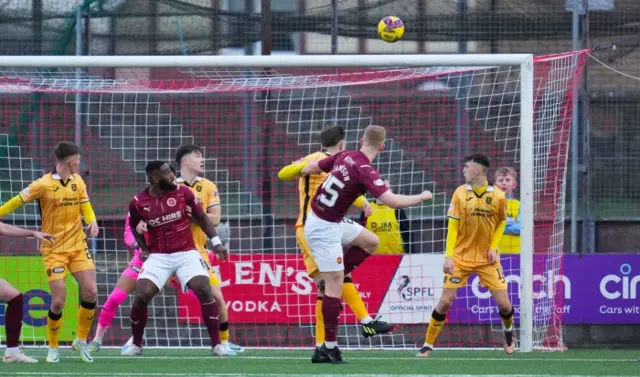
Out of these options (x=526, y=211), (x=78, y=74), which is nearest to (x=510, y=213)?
(x=526, y=211)

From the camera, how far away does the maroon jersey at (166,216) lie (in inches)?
423

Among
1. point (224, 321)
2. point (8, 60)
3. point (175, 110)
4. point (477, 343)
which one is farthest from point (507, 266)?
point (8, 60)

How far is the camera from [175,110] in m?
15.1

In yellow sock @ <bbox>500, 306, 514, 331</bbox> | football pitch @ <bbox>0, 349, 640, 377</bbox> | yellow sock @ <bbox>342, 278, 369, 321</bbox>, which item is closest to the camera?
football pitch @ <bbox>0, 349, 640, 377</bbox>

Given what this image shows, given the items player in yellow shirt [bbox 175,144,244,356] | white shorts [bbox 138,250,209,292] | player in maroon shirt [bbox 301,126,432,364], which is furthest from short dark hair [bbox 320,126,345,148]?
white shorts [bbox 138,250,209,292]

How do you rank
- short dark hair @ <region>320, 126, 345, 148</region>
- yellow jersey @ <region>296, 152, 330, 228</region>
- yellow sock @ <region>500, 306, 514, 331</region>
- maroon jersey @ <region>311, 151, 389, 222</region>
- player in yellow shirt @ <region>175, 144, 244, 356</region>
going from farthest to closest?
player in yellow shirt @ <region>175, 144, 244, 356</region> < yellow sock @ <region>500, 306, 514, 331</region> < yellow jersey @ <region>296, 152, 330, 228</region> < short dark hair @ <region>320, 126, 345, 148</region> < maroon jersey @ <region>311, 151, 389, 222</region>

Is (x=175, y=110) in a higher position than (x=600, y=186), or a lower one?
higher

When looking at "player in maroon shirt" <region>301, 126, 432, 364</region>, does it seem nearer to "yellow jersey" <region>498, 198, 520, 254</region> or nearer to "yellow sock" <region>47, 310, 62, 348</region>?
"yellow sock" <region>47, 310, 62, 348</region>

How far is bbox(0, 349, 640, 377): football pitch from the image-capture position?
379 inches

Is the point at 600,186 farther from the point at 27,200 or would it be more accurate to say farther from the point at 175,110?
the point at 27,200

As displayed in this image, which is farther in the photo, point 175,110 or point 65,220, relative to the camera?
point 175,110

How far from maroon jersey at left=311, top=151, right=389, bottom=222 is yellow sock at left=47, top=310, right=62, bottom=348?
8.27 feet

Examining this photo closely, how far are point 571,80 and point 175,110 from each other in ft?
15.3

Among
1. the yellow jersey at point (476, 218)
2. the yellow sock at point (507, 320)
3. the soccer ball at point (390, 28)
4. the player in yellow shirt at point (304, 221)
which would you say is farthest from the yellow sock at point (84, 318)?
the soccer ball at point (390, 28)
